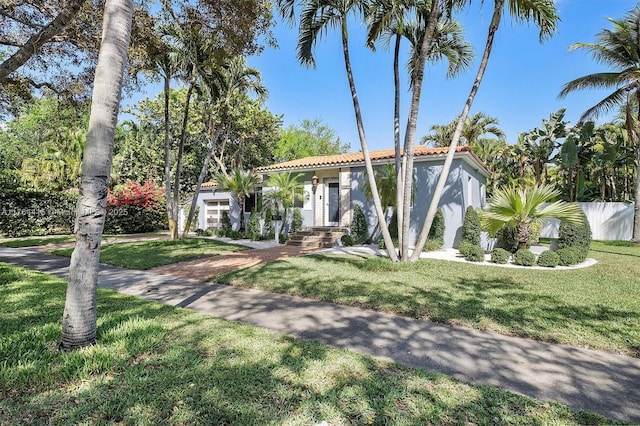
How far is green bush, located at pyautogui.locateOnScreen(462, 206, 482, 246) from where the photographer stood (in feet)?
36.6

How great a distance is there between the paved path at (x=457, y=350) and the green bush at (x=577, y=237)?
22.6 ft

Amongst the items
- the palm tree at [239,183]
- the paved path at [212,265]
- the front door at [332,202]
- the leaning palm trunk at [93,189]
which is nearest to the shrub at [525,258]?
the paved path at [212,265]

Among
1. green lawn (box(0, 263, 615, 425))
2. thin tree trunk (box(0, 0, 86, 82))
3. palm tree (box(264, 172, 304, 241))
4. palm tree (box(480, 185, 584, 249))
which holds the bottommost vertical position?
green lawn (box(0, 263, 615, 425))

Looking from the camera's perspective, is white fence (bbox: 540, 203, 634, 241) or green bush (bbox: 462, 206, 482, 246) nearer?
green bush (bbox: 462, 206, 482, 246)

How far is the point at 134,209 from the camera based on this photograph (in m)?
20.7

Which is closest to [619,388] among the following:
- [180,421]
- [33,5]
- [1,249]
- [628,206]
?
[180,421]

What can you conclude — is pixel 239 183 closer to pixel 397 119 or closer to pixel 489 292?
pixel 397 119

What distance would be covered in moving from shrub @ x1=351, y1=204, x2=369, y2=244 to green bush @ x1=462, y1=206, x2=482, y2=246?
425 cm

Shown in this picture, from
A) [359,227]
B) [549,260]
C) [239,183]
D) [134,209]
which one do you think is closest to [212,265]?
[359,227]

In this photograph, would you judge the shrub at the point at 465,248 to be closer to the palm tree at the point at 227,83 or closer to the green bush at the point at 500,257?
the green bush at the point at 500,257

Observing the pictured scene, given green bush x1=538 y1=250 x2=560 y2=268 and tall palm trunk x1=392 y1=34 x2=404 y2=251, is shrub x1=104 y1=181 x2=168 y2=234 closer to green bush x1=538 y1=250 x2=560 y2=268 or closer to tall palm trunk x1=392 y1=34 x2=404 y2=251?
tall palm trunk x1=392 y1=34 x2=404 y2=251

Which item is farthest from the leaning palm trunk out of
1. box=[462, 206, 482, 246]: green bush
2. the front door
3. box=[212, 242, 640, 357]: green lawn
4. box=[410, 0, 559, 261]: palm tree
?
the front door

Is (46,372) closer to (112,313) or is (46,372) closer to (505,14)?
(112,313)

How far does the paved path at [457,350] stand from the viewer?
291 centimetres
